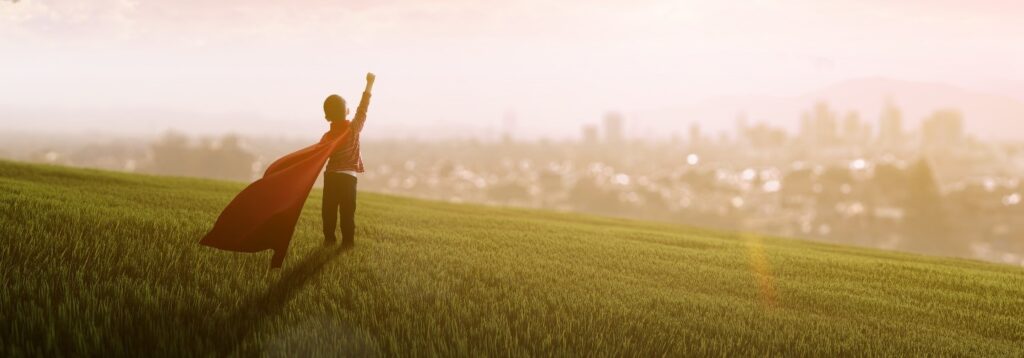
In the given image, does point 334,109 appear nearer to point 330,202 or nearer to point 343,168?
point 343,168

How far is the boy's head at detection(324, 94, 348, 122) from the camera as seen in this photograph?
9539 millimetres

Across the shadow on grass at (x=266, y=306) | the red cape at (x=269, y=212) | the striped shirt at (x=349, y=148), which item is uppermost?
the striped shirt at (x=349, y=148)

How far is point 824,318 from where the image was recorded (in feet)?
26.3

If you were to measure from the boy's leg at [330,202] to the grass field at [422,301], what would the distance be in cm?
34

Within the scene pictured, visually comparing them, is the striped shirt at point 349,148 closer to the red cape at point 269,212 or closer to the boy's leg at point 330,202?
the boy's leg at point 330,202

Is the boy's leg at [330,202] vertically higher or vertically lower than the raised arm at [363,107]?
lower

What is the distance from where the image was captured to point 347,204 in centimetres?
988

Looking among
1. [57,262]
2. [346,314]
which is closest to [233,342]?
[346,314]

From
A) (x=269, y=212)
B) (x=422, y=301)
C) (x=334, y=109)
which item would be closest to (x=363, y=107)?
(x=334, y=109)

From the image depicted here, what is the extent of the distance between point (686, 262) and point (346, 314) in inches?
313

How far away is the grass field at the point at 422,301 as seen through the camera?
533 cm

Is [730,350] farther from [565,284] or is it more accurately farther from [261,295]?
[261,295]

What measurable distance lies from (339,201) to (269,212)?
1.86 metres

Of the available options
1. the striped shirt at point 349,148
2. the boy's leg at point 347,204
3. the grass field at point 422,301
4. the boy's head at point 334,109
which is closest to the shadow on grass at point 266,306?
the grass field at point 422,301
